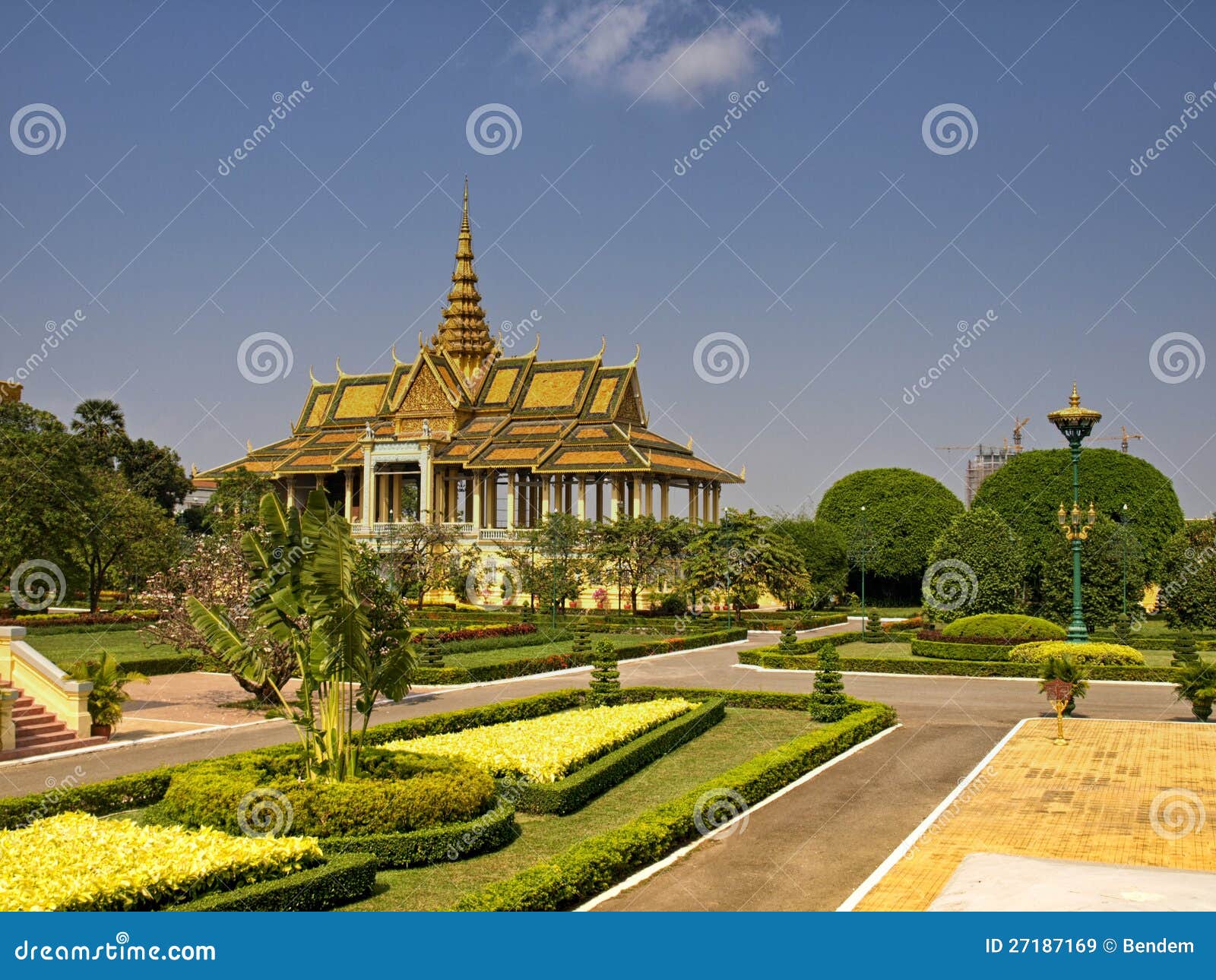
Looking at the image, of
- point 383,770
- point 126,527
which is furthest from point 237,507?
point 383,770

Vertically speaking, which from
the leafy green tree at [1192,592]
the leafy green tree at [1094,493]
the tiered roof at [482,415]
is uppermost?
the tiered roof at [482,415]

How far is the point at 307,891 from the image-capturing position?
33.2ft

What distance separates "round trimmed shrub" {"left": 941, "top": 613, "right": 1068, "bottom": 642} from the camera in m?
33.2

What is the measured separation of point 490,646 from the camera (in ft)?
120

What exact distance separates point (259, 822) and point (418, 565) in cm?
3724

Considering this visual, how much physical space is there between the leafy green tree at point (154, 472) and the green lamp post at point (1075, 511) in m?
55.3

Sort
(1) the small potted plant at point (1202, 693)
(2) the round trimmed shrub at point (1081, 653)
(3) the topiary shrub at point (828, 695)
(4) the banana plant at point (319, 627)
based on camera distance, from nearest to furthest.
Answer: (4) the banana plant at point (319, 627) → (1) the small potted plant at point (1202, 693) → (3) the topiary shrub at point (828, 695) → (2) the round trimmed shrub at point (1081, 653)

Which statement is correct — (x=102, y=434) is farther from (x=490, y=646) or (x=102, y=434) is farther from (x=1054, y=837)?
(x=1054, y=837)

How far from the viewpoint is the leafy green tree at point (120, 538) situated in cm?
4534
